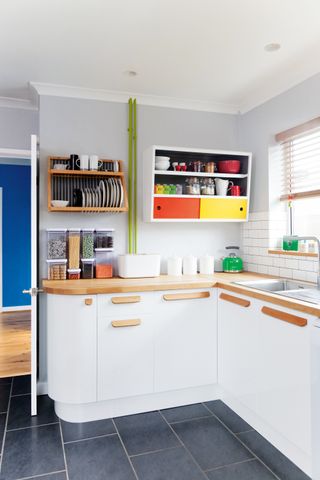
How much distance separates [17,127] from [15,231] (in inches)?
Result: 118

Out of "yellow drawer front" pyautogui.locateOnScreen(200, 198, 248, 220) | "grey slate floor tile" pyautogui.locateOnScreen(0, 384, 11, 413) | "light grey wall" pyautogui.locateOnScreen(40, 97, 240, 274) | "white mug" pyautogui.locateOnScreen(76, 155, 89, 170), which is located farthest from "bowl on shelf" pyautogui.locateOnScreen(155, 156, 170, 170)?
"grey slate floor tile" pyautogui.locateOnScreen(0, 384, 11, 413)

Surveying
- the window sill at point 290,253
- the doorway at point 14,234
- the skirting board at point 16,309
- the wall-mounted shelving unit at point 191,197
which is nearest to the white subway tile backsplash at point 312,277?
the window sill at point 290,253

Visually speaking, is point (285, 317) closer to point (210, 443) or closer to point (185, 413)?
point (210, 443)

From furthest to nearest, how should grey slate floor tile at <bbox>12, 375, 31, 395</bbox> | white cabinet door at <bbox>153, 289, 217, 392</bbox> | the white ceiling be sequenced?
grey slate floor tile at <bbox>12, 375, 31, 395</bbox> < white cabinet door at <bbox>153, 289, 217, 392</bbox> < the white ceiling

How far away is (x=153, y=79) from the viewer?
2.97 meters

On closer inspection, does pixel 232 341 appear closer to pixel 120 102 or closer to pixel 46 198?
pixel 46 198

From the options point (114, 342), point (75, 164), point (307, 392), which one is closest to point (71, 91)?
point (75, 164)

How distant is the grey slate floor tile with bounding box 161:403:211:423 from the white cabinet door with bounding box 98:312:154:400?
0.71 ft

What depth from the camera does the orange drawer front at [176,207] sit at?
3.12 metres

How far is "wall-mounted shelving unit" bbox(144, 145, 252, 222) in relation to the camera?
3115 mm

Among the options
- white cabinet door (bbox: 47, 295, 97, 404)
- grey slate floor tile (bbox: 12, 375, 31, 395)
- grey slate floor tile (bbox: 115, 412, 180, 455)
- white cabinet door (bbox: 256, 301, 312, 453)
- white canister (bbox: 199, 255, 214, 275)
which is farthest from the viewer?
white canister (bbox: 199, 255, 214, 275)

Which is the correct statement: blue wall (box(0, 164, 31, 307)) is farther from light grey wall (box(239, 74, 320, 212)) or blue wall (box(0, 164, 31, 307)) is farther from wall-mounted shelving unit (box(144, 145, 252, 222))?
light grey wall (box(239, 74, 320, 212))

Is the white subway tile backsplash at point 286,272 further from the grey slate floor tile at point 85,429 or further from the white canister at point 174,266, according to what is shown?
the grey slate floor tile at point 85,429

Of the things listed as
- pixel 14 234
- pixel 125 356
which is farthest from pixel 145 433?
pixel 14 234
